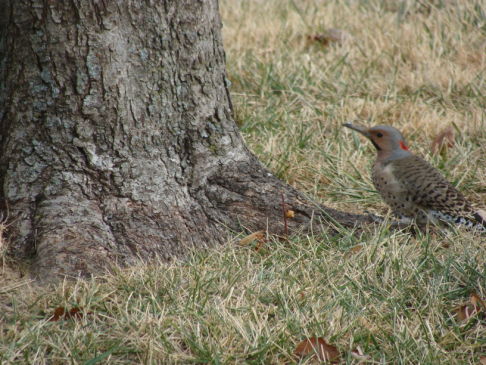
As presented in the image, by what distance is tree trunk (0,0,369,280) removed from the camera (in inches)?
141

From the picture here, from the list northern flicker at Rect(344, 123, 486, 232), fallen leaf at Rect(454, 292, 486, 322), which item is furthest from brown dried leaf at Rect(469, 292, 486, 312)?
northern flicker at Rect(344, 123, 486, 232)

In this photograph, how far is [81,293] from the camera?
3.37 meters

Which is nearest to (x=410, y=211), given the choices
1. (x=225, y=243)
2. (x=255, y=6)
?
(x=225, y=243)

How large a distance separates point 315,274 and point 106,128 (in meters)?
1.26

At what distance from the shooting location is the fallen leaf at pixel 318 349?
2979 mm

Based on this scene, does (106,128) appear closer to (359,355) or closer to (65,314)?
(65,314)

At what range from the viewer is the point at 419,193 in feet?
15.0

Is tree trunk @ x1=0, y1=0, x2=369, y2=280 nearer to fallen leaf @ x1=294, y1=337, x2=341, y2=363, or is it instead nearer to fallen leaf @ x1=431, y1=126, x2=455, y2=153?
fallen leaf @ x1=294, y1=337, x2=341, y2=363

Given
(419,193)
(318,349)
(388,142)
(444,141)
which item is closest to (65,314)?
(318,349)

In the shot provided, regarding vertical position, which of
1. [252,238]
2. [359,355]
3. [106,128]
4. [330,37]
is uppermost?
[106,128]

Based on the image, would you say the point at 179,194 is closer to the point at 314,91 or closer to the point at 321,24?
the point at 314,91

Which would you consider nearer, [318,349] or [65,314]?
[318,349]

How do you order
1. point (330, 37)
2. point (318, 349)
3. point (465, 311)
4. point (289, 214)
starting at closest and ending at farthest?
point (318, 349), point (465, 311), point (289, 214), point (330, 37)

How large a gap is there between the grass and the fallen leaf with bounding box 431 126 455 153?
0.19ft
